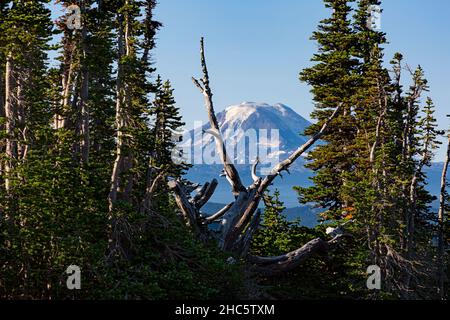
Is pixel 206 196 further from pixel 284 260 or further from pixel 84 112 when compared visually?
pixel 84 112

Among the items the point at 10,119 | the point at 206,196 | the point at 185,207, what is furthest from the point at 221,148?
the point at 10,119

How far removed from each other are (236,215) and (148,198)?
5992mm

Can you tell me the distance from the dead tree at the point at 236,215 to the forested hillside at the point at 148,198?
70 millimetres

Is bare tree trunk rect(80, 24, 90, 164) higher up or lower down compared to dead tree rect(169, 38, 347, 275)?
higher up

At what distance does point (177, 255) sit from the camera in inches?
759

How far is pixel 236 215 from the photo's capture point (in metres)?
23.9

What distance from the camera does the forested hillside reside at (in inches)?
626

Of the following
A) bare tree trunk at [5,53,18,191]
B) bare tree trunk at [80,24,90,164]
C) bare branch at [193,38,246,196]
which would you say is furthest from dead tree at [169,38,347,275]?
bare tree trunk at [5,53,18,191]

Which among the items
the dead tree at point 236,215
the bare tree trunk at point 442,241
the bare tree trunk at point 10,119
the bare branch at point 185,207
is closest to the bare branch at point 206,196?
the dead tree at point 236,215

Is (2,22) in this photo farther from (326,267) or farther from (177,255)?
(326,267)

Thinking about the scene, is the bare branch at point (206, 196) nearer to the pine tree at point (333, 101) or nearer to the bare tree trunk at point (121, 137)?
the bare tree trunk at point (121, 137)

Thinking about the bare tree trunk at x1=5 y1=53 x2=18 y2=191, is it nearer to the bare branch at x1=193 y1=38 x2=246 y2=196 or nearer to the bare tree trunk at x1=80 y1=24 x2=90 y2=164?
the bare tree trunk at x1=80 y1=24 x2=90 y2=164

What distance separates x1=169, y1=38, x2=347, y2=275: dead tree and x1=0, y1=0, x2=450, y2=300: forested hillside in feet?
0.23
